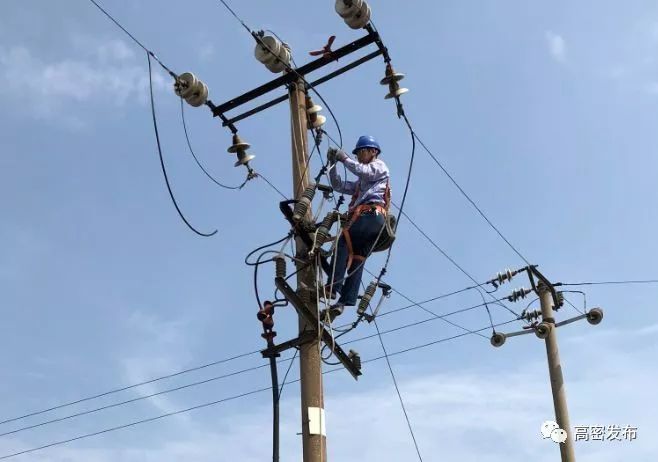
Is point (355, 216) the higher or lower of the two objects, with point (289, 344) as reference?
higher

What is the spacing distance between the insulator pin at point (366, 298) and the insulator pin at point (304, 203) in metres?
1.00

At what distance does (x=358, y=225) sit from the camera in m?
7.12

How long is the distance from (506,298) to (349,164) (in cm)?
916

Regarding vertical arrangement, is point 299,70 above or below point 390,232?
above

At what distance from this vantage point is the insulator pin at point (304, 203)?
678 cm

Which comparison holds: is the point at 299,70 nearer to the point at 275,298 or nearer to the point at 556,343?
the point at 275,298

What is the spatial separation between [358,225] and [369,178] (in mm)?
464

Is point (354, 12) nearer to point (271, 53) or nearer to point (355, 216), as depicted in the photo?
point (271, 53)

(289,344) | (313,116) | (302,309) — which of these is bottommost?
(289,344)

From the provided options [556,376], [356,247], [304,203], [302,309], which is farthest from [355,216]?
[556,376]

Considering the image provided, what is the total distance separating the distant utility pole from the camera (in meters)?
12.7

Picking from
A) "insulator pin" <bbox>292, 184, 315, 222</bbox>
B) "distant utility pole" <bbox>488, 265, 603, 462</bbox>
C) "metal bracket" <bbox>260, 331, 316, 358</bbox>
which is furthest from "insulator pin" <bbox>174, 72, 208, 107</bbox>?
"distant utility pole" <bbox>488, 265, 603, 462</bbox>

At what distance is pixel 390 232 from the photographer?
23.7 feet

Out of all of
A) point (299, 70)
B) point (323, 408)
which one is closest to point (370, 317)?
point (323, 408)
